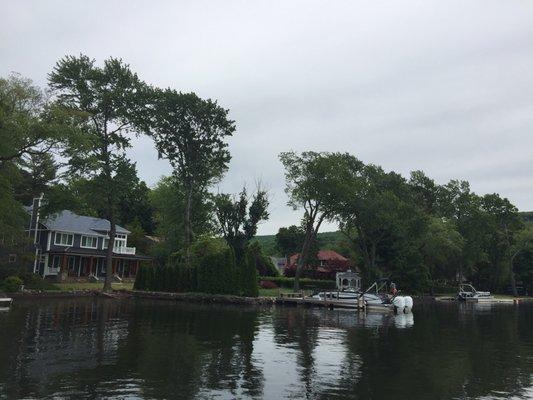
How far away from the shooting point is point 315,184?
67062 millimetres

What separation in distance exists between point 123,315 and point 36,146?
54.3ft

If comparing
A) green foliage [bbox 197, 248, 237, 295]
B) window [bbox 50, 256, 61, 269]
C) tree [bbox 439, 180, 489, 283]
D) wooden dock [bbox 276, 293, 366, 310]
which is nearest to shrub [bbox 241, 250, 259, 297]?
green foliage [bbox 197, 248, 237, 295]

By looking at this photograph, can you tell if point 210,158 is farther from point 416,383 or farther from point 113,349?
point 416,383

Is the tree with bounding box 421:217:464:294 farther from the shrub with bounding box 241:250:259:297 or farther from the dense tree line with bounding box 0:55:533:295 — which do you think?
the shrub with bounding box 241:250:259:297

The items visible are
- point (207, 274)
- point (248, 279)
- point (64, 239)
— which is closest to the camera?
point (248, 279)

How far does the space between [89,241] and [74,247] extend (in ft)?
9.84

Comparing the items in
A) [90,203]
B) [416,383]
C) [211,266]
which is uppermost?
[90,203]

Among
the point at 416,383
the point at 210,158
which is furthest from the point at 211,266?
the point at 416,383

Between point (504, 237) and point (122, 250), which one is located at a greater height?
point (504, 237)

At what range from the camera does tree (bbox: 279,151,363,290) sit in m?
66.6

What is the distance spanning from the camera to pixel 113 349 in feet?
66.7

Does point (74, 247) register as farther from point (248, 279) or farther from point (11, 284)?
point (248, 279)

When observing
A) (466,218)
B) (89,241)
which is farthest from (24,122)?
(466,218)

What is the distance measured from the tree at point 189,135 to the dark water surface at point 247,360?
30.2m
